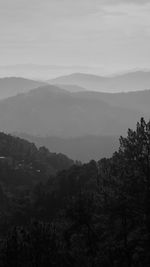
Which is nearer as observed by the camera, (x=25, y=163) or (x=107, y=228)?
(x=107, y=228)

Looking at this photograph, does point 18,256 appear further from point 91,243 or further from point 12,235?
point 91,243

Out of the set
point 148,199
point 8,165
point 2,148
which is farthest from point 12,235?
point 2,148

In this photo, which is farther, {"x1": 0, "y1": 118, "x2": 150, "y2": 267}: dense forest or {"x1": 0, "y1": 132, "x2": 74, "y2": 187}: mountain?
{"x1": 0, "y1": 132, "x2": 74, "y2": 187}: mountain

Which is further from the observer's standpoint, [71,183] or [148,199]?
[71,183]

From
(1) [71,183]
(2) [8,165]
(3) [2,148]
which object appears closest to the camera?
(1) [71,183]

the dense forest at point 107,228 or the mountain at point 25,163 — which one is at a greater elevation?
the mountain at point 25,163

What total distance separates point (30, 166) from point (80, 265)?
436ft

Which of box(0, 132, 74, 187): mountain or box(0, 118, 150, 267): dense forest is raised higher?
box(0, 132, 74, 187): mountain

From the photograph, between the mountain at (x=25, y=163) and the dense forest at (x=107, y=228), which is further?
the mountain at (x=25, y=163)

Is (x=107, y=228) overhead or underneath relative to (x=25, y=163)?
underneath

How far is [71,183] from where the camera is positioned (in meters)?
101

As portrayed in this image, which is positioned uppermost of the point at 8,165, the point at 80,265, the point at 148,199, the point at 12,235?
the point at 8,165

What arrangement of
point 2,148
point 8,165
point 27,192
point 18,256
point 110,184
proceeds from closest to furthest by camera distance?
point 18,256
point 110,184
point 27,192
point 8,165
point 2,148

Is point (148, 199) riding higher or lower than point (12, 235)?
higher
